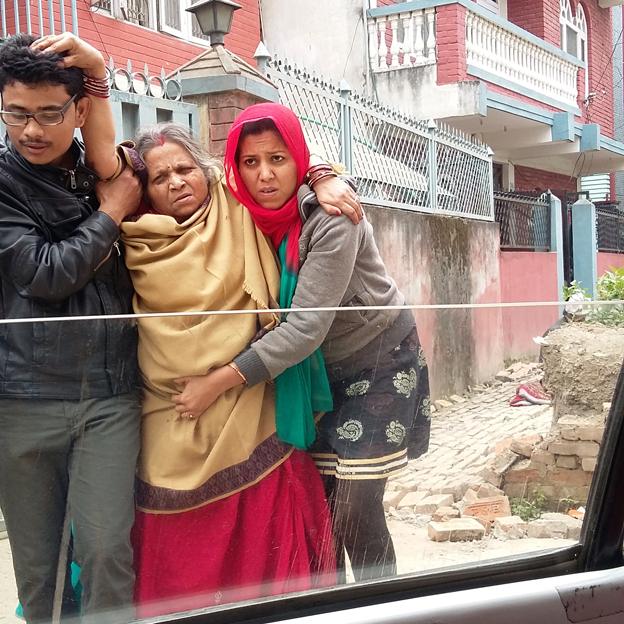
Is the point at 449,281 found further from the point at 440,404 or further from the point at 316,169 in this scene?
the point at 440,404

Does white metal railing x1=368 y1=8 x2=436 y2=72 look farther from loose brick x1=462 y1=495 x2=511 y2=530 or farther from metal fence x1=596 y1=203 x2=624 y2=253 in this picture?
loose brick x1=462 y1=495 x2=511 y2=530

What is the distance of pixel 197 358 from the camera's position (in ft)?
4.52

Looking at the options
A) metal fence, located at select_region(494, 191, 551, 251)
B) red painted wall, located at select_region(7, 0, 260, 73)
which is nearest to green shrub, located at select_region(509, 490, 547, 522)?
red painted wall, located at select_region(7, 0, 260, 73)

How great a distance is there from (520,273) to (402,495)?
8.11 metres

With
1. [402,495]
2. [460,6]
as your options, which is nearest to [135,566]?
[402,495]

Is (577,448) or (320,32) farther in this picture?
(320,32)

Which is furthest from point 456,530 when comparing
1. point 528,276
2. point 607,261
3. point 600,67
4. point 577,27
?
point 600,67

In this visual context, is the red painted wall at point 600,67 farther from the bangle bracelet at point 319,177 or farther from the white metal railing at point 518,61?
the bangle bracelet at point 319,177

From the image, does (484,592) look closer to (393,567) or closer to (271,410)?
(393,567)

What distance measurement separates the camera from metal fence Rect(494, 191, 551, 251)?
922 cm

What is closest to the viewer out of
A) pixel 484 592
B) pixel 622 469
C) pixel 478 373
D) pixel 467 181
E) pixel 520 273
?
pixel 484 592

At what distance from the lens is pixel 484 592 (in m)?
1.29

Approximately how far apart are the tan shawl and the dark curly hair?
35 cm

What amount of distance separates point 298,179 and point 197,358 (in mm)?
631
